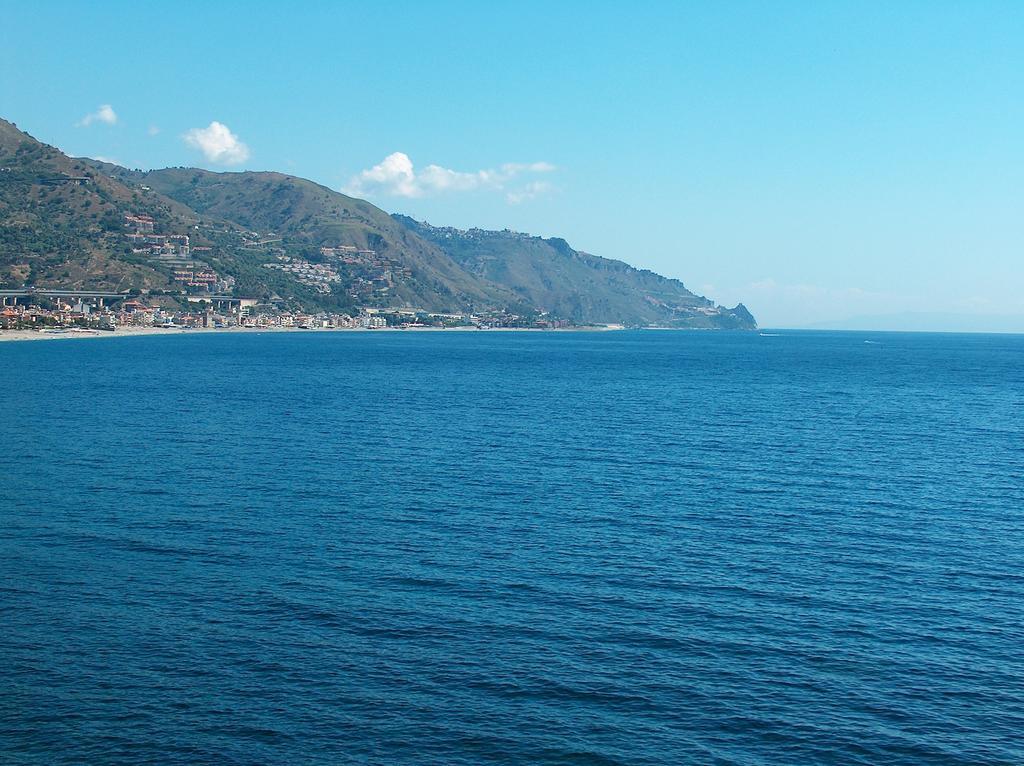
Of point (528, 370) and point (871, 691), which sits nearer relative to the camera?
point (871, 691)

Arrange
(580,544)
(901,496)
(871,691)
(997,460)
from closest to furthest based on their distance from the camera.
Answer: (871,691)
(580,544)
(901,496)
(997,460)

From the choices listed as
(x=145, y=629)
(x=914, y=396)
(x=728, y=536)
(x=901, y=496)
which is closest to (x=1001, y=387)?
(x=914, y=396)

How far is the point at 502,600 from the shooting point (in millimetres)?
35812

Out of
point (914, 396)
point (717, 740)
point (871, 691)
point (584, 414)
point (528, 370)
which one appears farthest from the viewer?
point (528, 370)

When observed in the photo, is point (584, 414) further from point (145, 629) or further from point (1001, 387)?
point (1001, 387)

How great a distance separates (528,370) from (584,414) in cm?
7782

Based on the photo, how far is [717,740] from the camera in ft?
84.1

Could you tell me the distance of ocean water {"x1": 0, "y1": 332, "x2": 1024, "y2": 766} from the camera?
85.1 feet

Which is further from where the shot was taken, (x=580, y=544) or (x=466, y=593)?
(x=580, y=544)

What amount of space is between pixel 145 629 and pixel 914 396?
389ft

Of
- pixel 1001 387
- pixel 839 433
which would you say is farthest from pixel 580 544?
pixel 1001 387

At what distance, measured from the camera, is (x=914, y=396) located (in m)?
131

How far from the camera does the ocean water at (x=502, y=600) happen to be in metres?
25.9

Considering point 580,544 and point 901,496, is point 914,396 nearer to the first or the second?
point 901,496
